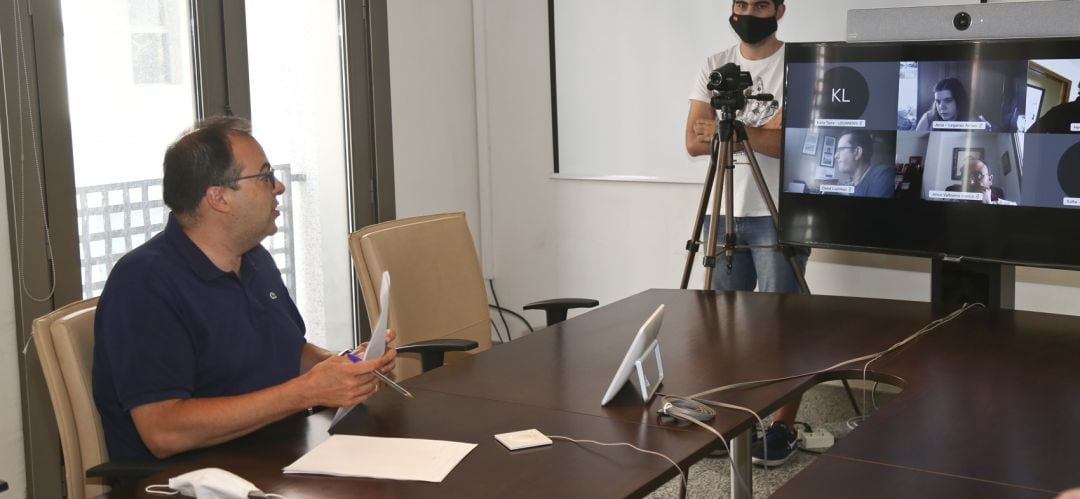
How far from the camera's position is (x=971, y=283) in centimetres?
317

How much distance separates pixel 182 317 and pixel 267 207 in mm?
302

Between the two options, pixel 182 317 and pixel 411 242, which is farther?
pixel 411 242

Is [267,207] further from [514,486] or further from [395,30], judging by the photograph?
[395,30]

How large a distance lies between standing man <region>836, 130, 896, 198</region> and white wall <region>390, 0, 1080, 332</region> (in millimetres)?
1363

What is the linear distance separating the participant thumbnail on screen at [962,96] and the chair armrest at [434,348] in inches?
58.0

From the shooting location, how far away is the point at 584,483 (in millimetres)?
1688

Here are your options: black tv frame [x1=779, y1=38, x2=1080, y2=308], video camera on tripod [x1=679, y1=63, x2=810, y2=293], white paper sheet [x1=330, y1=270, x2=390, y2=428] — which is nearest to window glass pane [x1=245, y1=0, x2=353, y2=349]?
video camera on tripod [x1=679, y1=63, x2=810, y2=293]

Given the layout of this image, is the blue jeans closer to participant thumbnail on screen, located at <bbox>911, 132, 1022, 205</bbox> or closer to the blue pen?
participant thumbnail on screen, located at <bbox>911, 132, 1022, 205</bbox>

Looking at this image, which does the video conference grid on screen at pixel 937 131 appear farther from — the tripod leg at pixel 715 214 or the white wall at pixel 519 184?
the white wall at pixel 519 184

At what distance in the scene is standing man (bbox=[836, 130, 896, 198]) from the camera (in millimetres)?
3201

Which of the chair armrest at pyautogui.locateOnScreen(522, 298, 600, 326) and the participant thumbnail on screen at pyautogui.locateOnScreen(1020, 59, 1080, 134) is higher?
the participant thumbnail on screen at pyautogui.locateOnScreen(1020, 59, 1080, 134)

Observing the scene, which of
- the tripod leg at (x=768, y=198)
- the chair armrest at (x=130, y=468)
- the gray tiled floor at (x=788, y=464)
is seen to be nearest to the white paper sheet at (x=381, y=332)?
the chair armrest at (x=130, y=468)

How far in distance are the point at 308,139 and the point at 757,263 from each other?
6.42 ft

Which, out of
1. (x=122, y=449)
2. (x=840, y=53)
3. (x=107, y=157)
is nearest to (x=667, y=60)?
(x=840, y=53)
